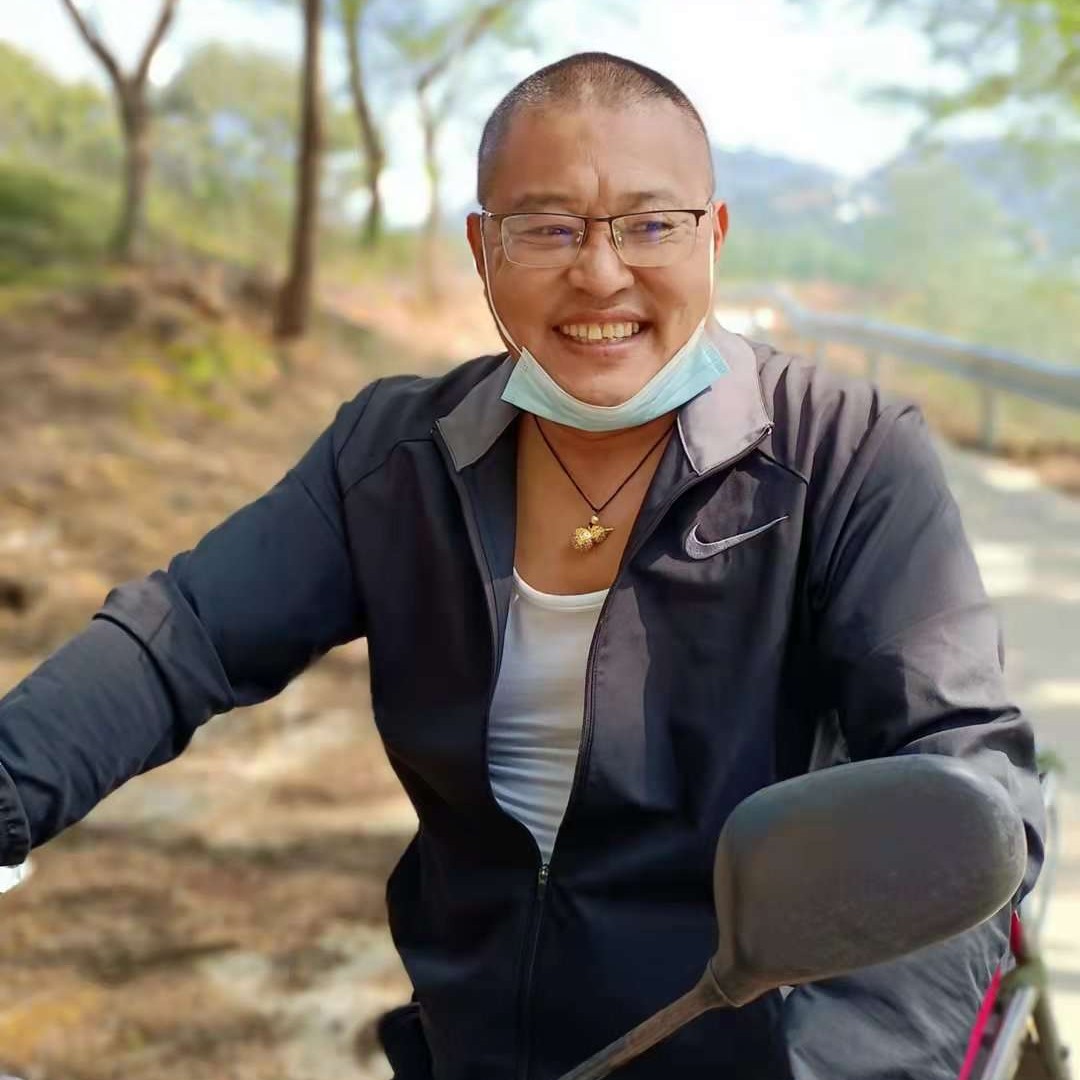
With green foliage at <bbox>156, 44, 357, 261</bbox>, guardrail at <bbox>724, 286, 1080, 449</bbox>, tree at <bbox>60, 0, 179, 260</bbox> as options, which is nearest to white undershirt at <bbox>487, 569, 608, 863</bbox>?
guardrail at <bbox>724, 286, 1080, 449</bbox>

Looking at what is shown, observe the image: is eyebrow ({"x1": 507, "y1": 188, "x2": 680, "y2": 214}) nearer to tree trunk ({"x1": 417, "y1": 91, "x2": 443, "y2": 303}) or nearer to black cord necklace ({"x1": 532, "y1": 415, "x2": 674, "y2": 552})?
black cord necklace ({"x1": 532, "y1": 415, "x2": 674, "y2": 552})

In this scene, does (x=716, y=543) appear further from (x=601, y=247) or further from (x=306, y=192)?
(x=306, y=192)

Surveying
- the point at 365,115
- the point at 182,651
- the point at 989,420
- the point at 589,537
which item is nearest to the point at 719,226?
the point at 589,537

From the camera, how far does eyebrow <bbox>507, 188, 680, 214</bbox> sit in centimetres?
164

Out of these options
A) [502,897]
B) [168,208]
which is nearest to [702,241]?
[502,897]

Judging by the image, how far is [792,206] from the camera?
13539 mm

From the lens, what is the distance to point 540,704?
5.58 ft

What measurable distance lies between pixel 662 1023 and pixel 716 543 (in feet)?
2.17

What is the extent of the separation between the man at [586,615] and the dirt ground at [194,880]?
124 centimetres

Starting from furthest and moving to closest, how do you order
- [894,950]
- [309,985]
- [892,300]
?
[892,300]
[309,985]
[894,950]

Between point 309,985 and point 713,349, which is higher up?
point 713,349

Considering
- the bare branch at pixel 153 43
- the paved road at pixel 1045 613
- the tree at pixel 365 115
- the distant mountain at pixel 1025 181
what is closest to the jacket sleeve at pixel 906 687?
the paved road at pixel 1045 613

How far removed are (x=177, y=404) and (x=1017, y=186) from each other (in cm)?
770

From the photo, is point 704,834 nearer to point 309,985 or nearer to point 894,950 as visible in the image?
point 894,950
